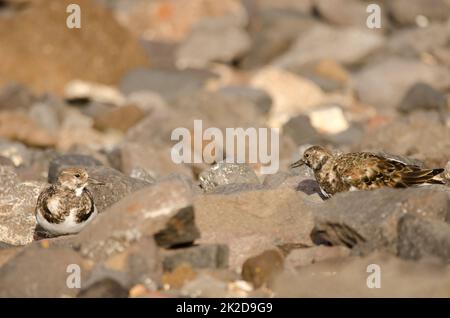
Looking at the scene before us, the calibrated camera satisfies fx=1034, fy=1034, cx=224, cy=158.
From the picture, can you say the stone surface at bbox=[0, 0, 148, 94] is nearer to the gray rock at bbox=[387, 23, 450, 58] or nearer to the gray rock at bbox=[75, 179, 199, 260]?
the gray rock at bbox=[387, 23, 450, 58]

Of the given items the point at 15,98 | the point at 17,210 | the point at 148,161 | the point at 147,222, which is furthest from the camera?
the point at 15,98

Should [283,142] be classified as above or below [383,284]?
above

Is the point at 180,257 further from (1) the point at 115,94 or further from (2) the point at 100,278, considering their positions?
(1) the point at 115,94

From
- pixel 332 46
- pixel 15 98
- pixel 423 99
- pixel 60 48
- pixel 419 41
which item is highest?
pixel 419 41

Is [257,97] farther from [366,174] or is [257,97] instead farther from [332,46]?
[366,174]

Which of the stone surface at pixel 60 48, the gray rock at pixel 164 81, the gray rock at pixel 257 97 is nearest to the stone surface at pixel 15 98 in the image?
the stone surface at pixel 60 48

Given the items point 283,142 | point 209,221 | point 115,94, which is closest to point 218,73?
point 115,94

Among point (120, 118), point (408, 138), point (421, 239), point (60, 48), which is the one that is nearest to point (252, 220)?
point (421, 239)

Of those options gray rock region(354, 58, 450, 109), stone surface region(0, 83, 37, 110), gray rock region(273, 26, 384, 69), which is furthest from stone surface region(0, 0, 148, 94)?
gray rock region(354, 58, 450, 109)
